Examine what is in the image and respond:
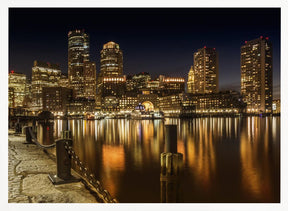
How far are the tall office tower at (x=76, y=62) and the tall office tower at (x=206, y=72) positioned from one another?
86.7 m

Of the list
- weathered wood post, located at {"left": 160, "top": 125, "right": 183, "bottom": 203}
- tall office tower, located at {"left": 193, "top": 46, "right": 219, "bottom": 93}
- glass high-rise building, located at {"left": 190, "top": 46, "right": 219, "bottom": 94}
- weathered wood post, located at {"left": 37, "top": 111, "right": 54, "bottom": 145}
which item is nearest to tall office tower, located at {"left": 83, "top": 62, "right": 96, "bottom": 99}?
glass high-rise building, located at {"left": 190, "top": 46, "right": 219, "bottom": 94}

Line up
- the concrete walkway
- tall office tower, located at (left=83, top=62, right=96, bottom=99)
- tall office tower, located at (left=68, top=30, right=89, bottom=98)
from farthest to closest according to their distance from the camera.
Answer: tall office tower, located at (left=68, top=30, right=89, bottom=98), tall office tower, located at (left=83, top=62, right=96, bottom=99), the concrete walkway

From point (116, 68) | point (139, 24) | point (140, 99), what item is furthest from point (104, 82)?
point (139, 24)

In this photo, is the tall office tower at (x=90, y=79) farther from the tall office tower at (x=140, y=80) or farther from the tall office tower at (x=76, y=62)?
the tall office tower at (x=140, y=80)

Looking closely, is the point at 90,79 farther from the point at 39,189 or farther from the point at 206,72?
the point at 39,189

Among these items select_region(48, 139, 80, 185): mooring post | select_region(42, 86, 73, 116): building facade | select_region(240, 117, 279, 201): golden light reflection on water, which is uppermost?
select_region(42, 86, 73, 116): building facade

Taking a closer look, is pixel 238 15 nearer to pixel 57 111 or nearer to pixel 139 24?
pixel 139 24

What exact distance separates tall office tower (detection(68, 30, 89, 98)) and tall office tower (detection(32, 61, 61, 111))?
19238 millimetres

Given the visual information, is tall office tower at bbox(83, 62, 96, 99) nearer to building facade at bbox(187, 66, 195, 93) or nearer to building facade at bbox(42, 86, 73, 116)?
building facade at bbox(42, 86, 73, 116)

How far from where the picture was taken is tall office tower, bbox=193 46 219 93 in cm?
17250

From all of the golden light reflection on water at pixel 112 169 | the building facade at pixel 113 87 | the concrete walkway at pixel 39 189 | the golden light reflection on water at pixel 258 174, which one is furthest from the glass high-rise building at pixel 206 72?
the concrete walkway at pixel 39 189

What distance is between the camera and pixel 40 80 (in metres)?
139

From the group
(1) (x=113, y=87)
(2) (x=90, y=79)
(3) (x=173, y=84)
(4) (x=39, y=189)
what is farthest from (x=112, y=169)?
(2) (x=90, y=79)

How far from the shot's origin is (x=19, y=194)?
5.07m
